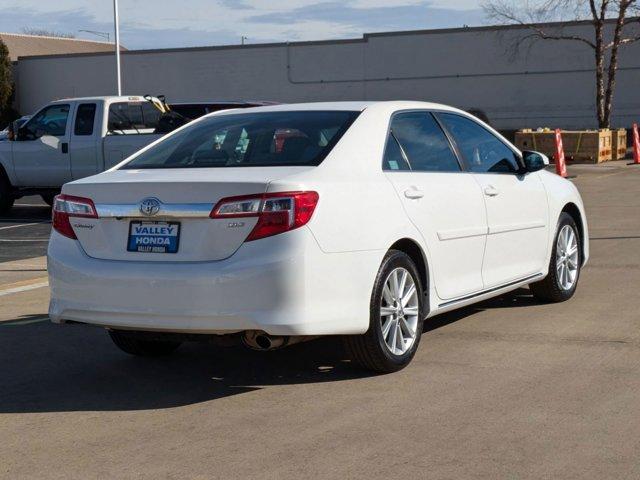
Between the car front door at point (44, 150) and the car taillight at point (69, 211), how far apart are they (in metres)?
12.8

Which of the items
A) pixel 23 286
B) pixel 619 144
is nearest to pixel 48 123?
pixel 23 286

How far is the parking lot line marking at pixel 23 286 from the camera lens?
10.5m

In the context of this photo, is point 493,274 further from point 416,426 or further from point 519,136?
point 519,136

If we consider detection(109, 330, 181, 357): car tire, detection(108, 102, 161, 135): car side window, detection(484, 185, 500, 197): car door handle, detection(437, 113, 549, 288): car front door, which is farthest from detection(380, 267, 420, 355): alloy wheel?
detection(108, 102, 161, 135): car side window

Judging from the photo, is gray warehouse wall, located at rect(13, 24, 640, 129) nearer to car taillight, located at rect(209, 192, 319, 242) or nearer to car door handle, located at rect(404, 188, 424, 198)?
car door handle, located at rect(404, 188, 424, 198)

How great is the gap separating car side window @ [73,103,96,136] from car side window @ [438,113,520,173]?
38.4ft

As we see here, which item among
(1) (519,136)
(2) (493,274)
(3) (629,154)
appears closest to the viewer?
(2) (493,274)

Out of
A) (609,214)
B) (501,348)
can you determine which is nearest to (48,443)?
(501,348)

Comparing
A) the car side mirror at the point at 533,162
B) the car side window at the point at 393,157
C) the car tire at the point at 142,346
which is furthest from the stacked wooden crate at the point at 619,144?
the car tire at the point at 142,346

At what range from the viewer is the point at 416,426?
552 centimetres

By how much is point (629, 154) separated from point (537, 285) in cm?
2693

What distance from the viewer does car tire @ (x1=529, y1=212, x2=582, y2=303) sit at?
891 centimetres

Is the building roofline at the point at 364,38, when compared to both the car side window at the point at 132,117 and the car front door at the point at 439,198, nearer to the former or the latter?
the car side window at the point at 132,117

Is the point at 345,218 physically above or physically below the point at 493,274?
above
